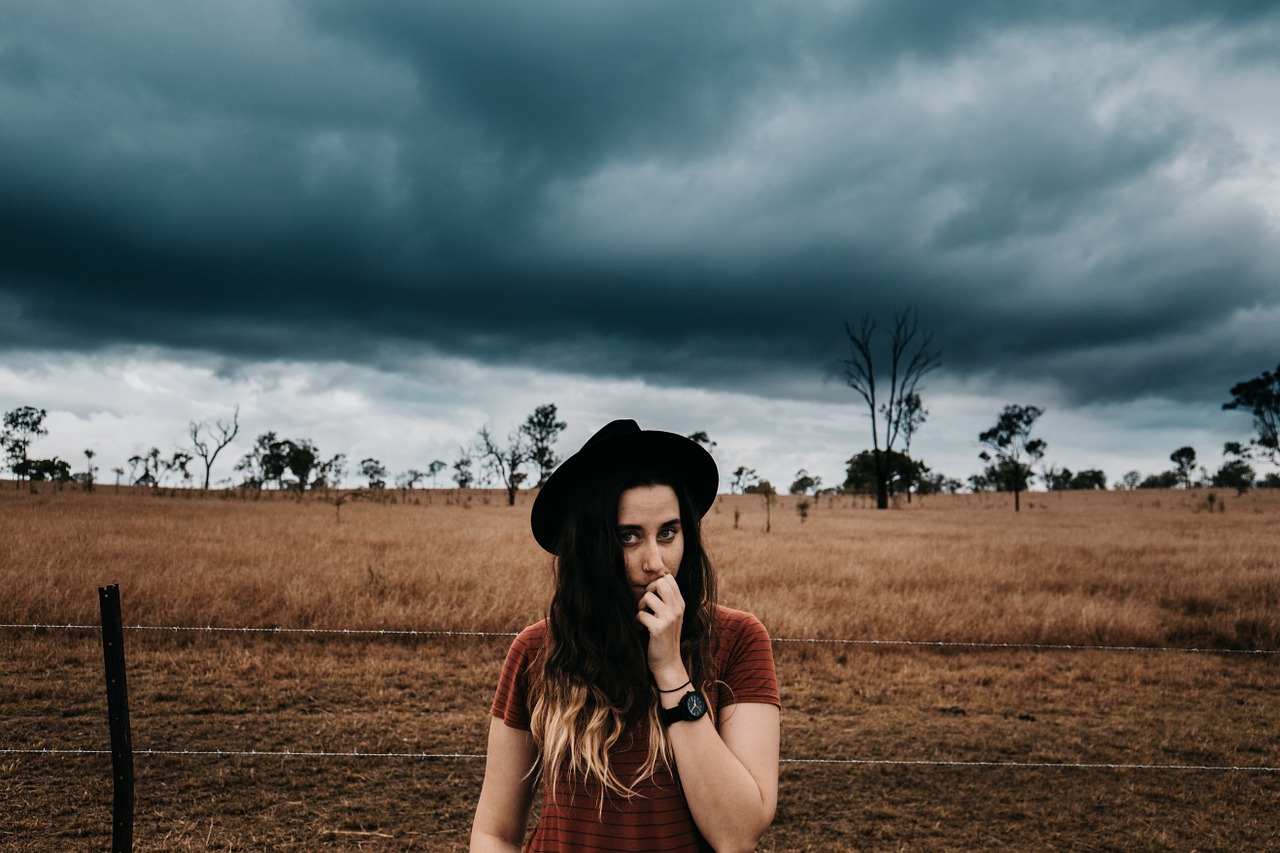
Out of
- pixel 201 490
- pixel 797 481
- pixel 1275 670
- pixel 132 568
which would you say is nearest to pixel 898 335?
pixel 797 481

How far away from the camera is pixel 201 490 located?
116ft

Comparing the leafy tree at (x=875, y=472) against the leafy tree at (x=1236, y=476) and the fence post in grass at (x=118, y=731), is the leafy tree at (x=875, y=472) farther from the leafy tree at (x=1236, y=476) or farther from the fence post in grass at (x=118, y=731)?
the fence post in grass at (x=118, y=731)

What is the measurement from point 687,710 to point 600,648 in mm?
305

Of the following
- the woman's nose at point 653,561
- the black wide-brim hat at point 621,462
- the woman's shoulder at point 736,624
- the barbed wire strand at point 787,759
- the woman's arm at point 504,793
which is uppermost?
the black wide-brim hat at point 621,462

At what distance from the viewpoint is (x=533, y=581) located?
12086 millimetres

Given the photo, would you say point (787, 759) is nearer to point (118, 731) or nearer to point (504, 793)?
point (118, 731)

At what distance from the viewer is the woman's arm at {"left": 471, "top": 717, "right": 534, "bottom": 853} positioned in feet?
6.06

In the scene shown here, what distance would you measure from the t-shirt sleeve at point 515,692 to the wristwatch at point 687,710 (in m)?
0.45

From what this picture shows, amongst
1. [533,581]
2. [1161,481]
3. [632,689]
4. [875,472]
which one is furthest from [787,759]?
[1161,481]

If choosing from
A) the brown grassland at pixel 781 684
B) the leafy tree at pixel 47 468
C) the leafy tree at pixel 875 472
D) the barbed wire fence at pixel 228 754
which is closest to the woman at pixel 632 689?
the barbed wire fence at pixel 228 754

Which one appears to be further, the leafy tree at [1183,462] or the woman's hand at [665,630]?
the leafy tree at [1183,462]

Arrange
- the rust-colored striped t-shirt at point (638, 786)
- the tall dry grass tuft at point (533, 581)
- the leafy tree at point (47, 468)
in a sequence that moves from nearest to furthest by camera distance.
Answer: the rust-colored striped t-shirt at point (638, 786) < the tall dry grass tuft at point (533, 581) < the leafy tree at point (47, 468)

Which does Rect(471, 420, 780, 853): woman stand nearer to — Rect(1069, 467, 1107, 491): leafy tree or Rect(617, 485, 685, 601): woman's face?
Rect(617, 485, 685, 601): woman's face

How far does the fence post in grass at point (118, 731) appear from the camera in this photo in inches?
157
